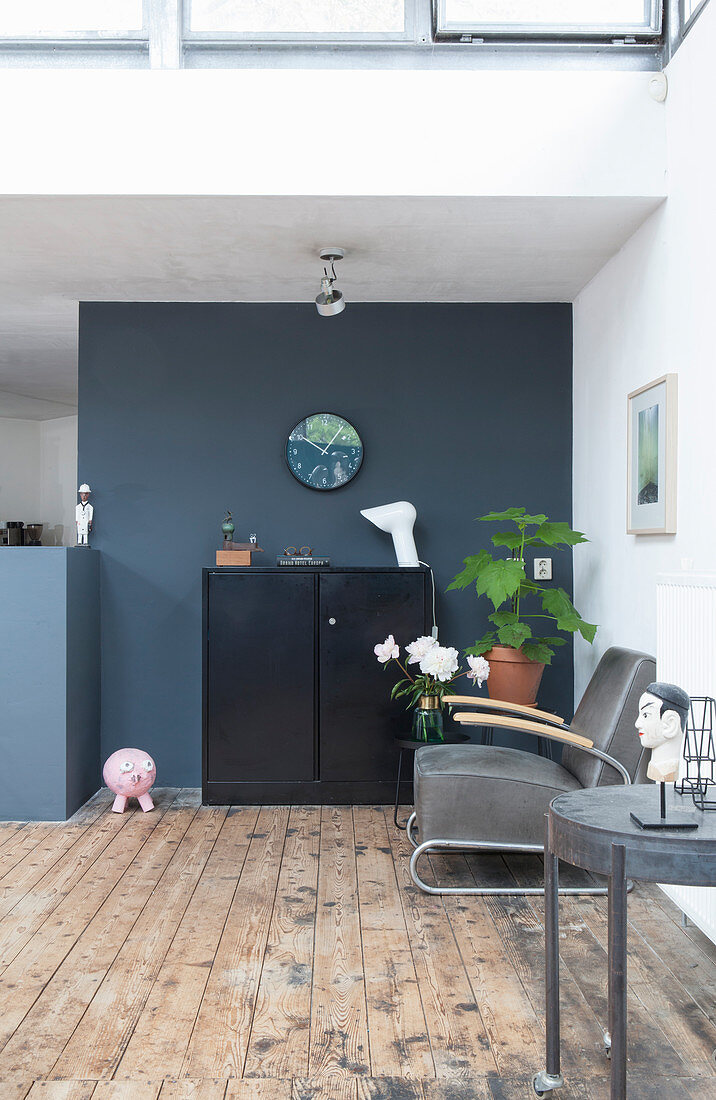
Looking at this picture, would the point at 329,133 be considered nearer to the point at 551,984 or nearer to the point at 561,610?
the point at 561,610

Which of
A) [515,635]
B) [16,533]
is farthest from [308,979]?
[16,533]

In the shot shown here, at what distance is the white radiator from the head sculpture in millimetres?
659

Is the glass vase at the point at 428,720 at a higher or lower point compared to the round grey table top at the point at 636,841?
lower

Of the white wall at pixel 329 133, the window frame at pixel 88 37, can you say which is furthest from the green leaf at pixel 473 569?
the window frame at pixel 88 37

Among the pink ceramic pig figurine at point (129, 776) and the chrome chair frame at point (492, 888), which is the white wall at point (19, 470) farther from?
the chrome chair frame at point (492, 888)

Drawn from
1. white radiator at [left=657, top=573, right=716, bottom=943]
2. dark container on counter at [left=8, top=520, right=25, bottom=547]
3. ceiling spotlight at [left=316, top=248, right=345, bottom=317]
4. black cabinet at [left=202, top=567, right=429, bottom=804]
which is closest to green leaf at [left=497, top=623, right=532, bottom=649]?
black cabinet at [left=202, top=567, right=429, bottom=804]

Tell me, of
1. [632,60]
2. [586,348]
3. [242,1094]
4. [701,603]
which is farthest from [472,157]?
[242,1094]

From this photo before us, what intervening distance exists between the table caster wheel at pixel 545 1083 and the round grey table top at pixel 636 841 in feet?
1.69

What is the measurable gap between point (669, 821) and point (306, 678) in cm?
277

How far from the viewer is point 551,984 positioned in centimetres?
191

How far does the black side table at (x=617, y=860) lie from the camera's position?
166cm

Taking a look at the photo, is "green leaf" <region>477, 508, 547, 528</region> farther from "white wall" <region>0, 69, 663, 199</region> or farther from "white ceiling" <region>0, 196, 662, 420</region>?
"white wall" <region>0, 69, 663, 199</region>

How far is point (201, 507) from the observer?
483 cm

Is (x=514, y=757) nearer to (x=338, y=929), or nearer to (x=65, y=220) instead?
(x=338, y=929)
